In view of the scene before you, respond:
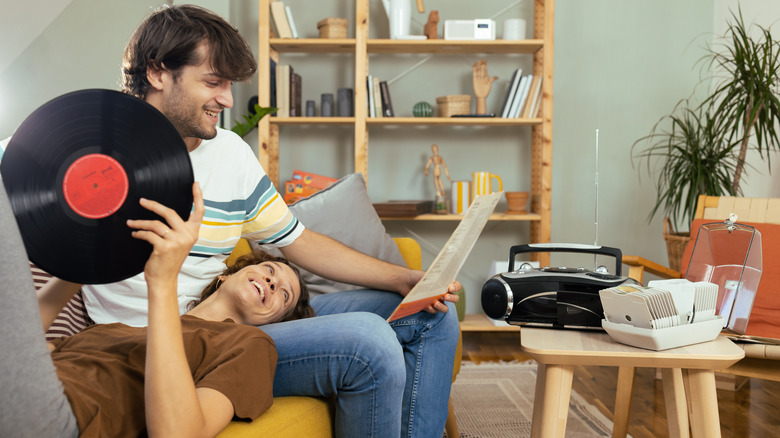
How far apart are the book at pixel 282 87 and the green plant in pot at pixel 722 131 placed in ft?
6.05

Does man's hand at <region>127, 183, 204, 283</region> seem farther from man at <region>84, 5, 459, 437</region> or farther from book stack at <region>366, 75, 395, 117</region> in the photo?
book stack at <region>366, 75, 395, 117</region>

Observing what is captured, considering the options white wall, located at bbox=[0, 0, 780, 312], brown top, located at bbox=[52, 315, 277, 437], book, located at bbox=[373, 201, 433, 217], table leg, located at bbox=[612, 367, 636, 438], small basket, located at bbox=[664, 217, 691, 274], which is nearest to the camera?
brown top, located at bbox=[52, 315, 277, 437]

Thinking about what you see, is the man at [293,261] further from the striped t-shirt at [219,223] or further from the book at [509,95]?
the book at [509,95]

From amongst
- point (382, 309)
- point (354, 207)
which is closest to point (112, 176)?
point (382, 309)

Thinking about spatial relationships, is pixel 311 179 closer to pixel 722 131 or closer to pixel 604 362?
pixel 722 131

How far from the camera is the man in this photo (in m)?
1.11

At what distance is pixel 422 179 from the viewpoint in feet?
11.7

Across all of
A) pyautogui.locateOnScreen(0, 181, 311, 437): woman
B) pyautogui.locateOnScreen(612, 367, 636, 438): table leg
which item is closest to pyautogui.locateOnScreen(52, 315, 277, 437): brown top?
pyautogui.locateOnScreen(0, 181, 311, 437): woman

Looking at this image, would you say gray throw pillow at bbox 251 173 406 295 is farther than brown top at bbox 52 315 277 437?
Yes

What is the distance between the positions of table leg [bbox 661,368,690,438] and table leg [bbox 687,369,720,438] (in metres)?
0.12

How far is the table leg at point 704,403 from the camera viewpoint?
3.84ft

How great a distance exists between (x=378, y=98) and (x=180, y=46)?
197 centimetres

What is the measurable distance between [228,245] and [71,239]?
0.74 meters

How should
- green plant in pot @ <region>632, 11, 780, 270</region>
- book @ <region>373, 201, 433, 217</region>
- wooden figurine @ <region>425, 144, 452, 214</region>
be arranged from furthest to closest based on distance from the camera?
wooden figurine @ <region>425, 144, 452, 214</region>
book @ <region>373, 201, 433, 217</region>
green plant in pot @ <region>632, 11, 780, 270</region>
